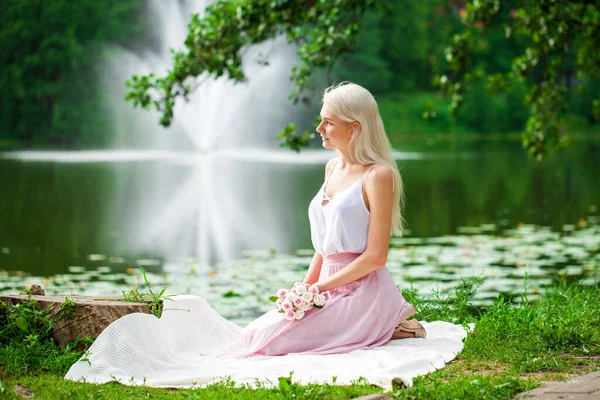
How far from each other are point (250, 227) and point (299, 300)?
10.9m

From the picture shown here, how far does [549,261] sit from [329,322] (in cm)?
735

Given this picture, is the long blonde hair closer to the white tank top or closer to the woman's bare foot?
the white tank top

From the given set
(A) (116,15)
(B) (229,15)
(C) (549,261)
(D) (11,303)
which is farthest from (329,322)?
(A) (116,15)

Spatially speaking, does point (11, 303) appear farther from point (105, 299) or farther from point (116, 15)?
point (116, 15)

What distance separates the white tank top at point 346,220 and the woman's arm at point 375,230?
6cm

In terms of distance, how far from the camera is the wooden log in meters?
4.88

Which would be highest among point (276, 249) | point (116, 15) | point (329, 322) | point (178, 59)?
point (116, 15)

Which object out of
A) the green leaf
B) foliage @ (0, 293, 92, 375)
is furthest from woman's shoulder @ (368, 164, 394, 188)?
the green leaf

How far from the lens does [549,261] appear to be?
11.6 m

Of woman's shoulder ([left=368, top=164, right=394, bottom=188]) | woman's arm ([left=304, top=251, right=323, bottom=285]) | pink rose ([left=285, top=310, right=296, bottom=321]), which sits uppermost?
woman's shoulder ([left=368, top=164, right=394, bottom=188])

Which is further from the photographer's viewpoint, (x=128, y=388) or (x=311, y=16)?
(x=311, y=16)

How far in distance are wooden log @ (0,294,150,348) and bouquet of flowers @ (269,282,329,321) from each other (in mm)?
770

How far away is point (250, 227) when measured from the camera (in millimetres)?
15672

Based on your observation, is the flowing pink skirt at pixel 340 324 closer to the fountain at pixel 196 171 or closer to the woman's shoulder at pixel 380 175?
the woman's shoulder at pixel 380 175
